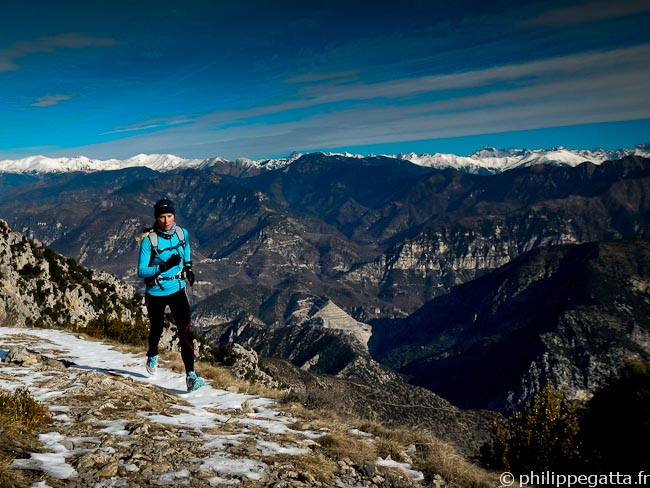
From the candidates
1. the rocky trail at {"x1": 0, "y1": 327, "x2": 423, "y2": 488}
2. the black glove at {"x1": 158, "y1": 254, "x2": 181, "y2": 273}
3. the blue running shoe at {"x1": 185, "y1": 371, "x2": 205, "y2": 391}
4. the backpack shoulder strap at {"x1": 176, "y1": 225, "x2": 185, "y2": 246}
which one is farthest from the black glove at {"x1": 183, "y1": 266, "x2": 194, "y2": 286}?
the rocky trail at {"x1": 0, "y1": 327, "x2": 423, "y2": 488}

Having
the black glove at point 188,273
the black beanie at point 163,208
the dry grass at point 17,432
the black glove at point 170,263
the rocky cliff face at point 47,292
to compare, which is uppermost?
the black beanie at point 163,208

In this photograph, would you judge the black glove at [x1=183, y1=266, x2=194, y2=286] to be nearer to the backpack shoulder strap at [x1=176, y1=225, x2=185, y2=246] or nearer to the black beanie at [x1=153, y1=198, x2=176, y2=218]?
the backpack shoulder strap at [x1=176, y1=225, x2=185, y2=246]

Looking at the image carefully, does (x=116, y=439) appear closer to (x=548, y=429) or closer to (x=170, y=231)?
(x=170, y=231)

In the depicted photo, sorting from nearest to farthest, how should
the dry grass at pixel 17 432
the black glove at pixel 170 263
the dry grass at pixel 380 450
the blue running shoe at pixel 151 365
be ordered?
the dry grass at pixel 17 432 → the dry grass at pixel 380 450 → the black glove at pixel 170 263 → the blue running shoe at pixel 151 365

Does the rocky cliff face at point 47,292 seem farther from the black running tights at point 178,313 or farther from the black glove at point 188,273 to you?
the black glove at point 188,273

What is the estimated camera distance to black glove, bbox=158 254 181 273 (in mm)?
12797

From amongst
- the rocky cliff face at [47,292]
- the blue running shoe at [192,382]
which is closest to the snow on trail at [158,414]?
the blue running shoe at [192,382]

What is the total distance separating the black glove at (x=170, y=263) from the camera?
504 inches

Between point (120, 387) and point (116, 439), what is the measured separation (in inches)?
154

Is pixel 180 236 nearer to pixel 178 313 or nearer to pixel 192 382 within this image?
pixel 178 313

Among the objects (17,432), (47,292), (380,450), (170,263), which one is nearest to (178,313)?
(170,263)

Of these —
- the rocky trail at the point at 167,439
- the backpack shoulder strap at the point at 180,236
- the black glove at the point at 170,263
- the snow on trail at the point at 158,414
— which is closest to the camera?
the rocky trail at the point at 167,439

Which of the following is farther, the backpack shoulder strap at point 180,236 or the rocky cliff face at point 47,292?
the rocky cliff face at point 47,292

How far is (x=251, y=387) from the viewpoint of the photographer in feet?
52.1
